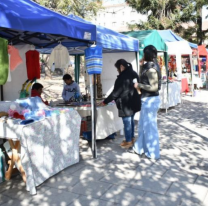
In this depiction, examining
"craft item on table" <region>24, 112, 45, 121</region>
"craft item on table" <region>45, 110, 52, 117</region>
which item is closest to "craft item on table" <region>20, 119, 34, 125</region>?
"craft item on table" <region>24, 112, 45, 121</region>

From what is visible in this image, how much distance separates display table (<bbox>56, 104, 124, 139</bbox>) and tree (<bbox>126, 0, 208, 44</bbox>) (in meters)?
14.8

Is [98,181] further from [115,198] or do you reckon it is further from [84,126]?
[84,126]

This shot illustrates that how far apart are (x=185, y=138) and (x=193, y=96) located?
6.73 m

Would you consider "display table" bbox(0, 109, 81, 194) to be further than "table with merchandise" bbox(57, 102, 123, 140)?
No

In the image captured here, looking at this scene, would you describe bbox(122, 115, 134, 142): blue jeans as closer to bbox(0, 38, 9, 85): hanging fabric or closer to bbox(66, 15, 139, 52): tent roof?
bbox(66, 15, 139, 52): tent roof

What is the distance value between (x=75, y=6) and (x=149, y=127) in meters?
9.52

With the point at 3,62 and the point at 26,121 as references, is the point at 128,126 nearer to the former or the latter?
the point at 26,121

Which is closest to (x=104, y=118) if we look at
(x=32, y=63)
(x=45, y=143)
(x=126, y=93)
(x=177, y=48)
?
(x=126, y=93)

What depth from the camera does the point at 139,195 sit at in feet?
9.76

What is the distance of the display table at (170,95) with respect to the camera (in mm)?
7988

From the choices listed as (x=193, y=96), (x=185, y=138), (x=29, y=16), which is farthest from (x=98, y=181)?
(x=193, y=96)

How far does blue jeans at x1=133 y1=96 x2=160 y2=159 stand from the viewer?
3.95 m

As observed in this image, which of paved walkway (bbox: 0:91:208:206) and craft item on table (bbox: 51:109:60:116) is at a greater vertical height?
craft item on table (bbox: 51:109:60:116)

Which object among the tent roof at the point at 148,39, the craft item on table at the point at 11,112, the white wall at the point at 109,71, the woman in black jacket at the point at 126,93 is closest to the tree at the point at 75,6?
the white wall at the point at 109,71
